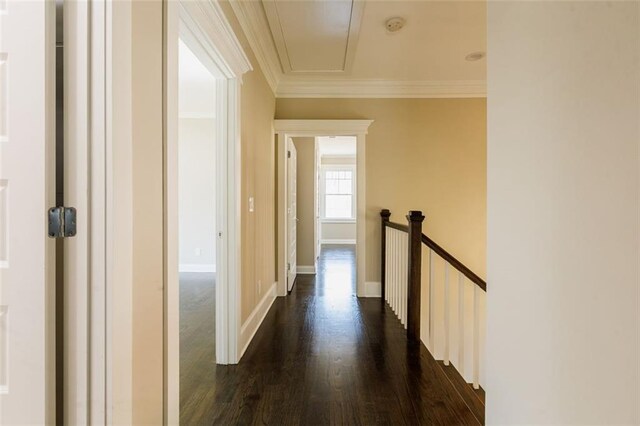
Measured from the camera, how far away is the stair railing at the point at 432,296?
2193 millimetres

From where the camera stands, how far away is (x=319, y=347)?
2420 mm

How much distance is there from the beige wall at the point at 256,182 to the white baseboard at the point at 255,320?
0.06 meters

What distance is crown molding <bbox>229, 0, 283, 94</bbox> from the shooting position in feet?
7.31

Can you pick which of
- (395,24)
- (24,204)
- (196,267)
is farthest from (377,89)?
(196,267)

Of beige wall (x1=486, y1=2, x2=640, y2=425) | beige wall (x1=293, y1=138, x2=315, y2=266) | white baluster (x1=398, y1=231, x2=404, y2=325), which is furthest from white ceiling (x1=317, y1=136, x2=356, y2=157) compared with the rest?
beige wall (x1=486, y1=2, x2=640, y2=425)

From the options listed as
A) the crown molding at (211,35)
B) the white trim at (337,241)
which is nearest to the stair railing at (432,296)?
the crown molding at (211,35)

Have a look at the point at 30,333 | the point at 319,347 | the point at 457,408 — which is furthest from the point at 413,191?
the point at 30,333

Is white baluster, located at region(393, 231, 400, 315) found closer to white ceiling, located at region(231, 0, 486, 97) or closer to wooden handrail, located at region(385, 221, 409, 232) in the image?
wooden handrail, located at region(385, 221, 409, 232)

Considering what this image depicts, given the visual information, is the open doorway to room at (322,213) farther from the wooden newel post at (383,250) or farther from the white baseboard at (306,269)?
the wooden newel post at (383,250)

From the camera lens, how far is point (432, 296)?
2.44m

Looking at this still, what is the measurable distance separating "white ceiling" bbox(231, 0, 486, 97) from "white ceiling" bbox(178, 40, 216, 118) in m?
0.78

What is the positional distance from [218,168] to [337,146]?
5.93 metres

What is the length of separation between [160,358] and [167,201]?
0.64 m

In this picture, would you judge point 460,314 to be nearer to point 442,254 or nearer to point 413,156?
point 442,254
